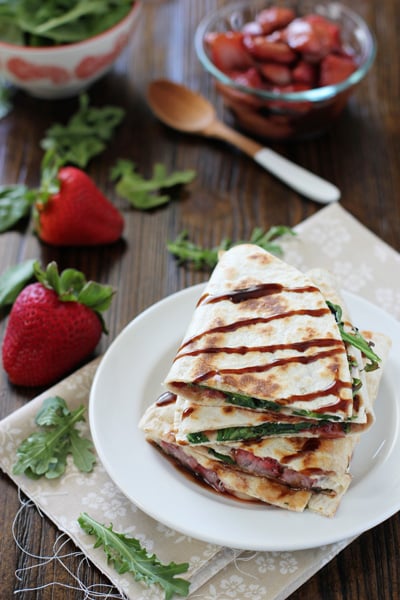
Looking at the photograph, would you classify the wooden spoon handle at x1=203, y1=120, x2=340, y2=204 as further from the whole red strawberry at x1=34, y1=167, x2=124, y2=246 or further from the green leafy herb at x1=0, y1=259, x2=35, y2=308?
the green leafy herb at x1=0, y1=259, x2=35, y2=308

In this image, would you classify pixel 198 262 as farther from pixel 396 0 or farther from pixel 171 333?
pixel 396 0

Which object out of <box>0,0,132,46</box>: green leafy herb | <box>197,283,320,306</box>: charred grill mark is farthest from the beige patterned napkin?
<box>0,0,132,46</box>: green leafy herb

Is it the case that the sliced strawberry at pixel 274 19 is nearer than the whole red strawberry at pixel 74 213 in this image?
No

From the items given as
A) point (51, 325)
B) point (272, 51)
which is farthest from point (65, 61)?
point (51, 325)

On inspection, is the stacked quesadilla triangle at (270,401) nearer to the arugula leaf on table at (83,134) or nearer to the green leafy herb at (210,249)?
the green leafy herb at (210,249)

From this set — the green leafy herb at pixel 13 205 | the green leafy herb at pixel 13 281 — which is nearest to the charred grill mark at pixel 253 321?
the green leafy herb at pixel 13 281

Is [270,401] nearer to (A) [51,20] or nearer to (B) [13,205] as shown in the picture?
(B) [13,205]

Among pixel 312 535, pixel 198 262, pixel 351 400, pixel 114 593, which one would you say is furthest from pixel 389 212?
pixel 114 593
